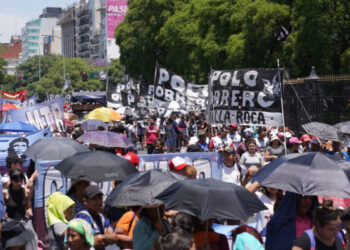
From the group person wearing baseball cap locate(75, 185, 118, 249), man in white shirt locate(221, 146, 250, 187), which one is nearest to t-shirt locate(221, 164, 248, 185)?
man in white shirt locate(221, 146, 250, 187)

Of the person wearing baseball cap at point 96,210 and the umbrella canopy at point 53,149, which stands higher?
the umbrella canopy at point 53,149

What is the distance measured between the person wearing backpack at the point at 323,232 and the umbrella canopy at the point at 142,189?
4.42ft

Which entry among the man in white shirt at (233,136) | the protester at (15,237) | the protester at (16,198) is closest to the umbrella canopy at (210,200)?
the protester at (15,237)

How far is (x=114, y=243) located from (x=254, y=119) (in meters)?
7.78

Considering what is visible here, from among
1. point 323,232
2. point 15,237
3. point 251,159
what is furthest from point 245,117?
point 15,237

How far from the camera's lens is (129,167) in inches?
305

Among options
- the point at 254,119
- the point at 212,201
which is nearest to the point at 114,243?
the point at 212,201

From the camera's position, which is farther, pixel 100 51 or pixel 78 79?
pixel 100 51

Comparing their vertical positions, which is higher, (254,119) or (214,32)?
(214,32)

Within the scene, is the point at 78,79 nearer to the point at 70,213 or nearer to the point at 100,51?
the point at 100,51

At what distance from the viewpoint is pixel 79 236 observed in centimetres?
527

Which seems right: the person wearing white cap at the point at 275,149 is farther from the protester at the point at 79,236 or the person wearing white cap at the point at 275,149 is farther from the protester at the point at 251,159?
the protester at the point at 79,236

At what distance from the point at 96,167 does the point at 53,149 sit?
205cm

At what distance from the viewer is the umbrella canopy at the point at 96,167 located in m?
7.31
